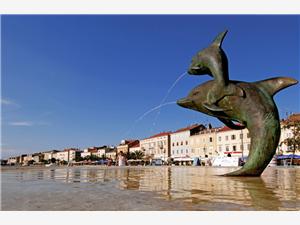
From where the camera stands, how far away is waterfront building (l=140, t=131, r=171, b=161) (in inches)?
4186

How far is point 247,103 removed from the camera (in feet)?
36.6

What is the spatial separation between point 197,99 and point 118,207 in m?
8.39

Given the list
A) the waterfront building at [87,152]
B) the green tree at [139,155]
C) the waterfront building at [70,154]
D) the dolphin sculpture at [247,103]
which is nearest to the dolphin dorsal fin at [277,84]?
the dolphin sculpture at [247,103]

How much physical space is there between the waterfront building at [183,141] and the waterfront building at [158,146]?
92.3 inches

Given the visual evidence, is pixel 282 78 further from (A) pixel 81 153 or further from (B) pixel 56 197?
(A) pixel 81 153

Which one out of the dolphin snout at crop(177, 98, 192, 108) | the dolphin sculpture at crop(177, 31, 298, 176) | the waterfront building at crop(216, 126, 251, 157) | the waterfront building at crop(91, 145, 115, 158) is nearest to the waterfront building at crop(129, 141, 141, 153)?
the waterfront building at crop(91, 145, 115, 158)

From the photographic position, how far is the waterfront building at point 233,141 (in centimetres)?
7450

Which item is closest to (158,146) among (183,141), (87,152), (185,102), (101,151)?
(183,141)

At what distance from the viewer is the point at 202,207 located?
196 inches

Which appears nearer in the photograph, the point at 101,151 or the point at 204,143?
the point at 204,143

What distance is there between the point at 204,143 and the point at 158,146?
24.5 metres

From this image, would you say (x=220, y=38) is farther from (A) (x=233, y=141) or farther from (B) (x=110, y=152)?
(B) (x=110, y=152)

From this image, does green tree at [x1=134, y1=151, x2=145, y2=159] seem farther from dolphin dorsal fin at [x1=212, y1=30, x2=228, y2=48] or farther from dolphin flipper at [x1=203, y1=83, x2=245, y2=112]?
dolphin dorsal fin at [x1=212, y1=30, x2=228, y2=48]

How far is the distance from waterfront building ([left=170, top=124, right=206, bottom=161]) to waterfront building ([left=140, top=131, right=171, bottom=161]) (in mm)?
2345
